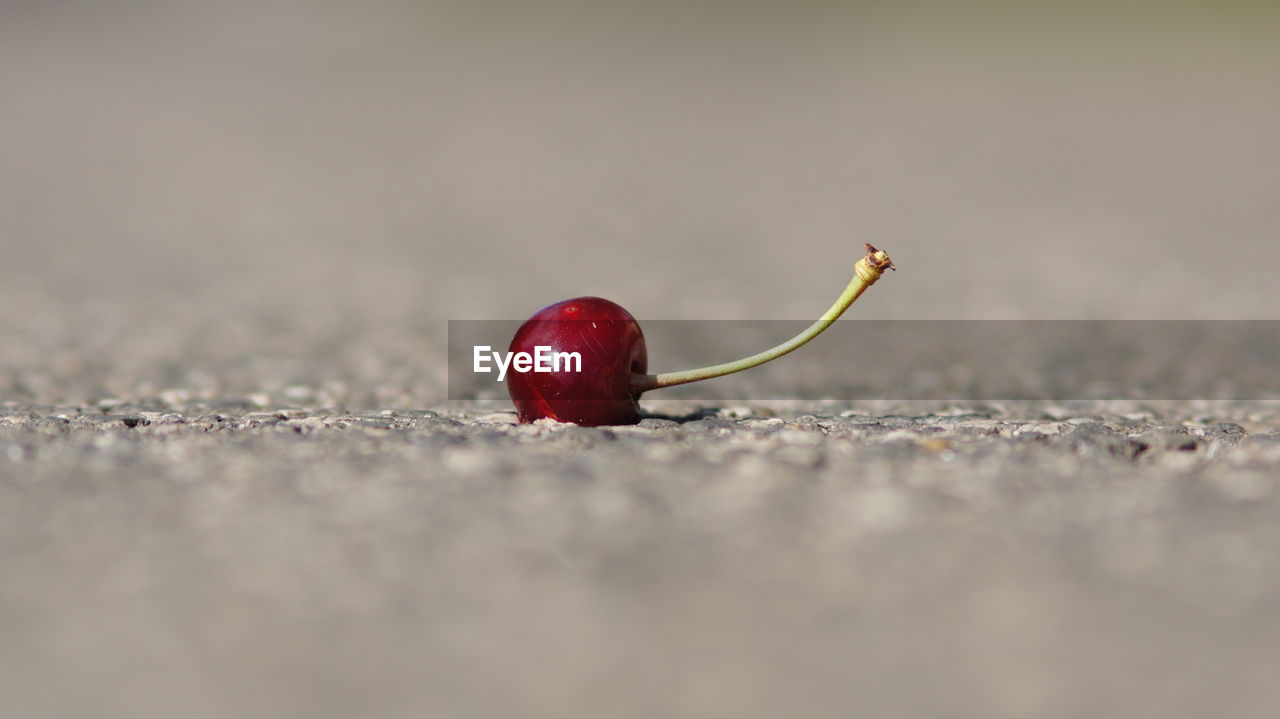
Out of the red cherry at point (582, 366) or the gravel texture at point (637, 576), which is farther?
the red cherry at point (582, 366)

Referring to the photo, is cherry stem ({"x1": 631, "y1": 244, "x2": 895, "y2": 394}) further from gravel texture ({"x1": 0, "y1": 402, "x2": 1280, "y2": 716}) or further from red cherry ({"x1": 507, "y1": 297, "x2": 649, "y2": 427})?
gravel texture ({"x1": 0, "y1": 402, "x2": 1280, "y2": 716})

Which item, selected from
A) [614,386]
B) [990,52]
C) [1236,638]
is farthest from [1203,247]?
[990,52]

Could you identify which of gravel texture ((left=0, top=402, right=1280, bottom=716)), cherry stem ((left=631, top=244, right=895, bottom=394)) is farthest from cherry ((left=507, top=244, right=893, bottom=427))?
gravel texture ((left=0, top=402, right=1280, bottom=716))

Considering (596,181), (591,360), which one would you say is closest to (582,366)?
(591,360)

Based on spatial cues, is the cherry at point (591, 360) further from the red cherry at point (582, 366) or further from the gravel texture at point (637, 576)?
the gravel texture at point (637, 576)

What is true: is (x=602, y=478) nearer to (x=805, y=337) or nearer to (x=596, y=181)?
(x=805, y=337)

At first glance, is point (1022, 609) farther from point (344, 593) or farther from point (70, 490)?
point (70, 490)

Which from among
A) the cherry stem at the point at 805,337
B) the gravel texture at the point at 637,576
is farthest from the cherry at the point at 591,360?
the gravel texture at the point at 637,576
